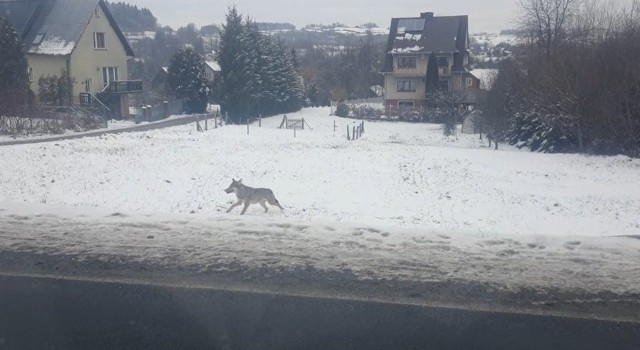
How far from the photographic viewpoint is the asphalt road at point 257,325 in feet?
18.1

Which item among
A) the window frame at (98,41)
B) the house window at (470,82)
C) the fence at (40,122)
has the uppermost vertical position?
the window frame at (98,41)

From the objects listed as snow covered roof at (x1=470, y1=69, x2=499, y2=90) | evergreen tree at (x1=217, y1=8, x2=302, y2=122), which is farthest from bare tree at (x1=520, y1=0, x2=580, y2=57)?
evergreen tree at (x1=217, y1=8, x2=302, y2=122)

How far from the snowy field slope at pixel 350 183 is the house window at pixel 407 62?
39114mm

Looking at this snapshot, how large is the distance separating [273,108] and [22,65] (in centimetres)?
2417

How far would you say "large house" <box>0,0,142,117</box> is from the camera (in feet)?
161

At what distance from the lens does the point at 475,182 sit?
755 inches

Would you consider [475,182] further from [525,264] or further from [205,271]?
[205,271]

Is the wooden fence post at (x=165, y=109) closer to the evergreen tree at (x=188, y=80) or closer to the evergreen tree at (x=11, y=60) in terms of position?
the evergreen tree at (x=188, y=80)

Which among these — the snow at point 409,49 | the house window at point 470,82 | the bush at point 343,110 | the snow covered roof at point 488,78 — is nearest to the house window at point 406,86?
the snow at point 409,49

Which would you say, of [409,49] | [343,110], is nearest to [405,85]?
[409,49]

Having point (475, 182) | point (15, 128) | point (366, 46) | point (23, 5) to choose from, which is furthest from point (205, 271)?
point (366, 46)

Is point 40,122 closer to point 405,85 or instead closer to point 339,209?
point 339,209

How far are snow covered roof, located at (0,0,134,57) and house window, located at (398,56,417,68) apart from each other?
27714 millimetres

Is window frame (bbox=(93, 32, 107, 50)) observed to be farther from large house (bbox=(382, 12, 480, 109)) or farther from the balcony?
large house (bbox=(382, 12, 480, 109))
